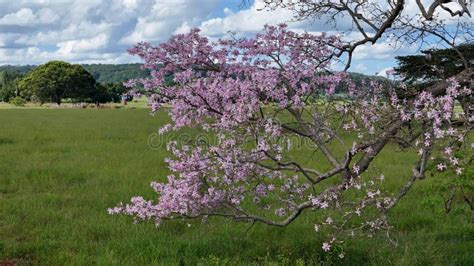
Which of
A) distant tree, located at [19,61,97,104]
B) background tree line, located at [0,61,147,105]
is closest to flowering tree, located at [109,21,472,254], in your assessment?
background tree line, located at [0,61,147,105]

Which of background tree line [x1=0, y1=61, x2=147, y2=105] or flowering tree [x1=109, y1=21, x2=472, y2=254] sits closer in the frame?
flowering tree [x1=109, y1=21, x2=472, y2=254]

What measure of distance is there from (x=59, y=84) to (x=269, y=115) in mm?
109883

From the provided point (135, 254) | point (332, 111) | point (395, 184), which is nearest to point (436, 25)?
point (332, 111)

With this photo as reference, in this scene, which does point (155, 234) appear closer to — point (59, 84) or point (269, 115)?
point (269, 115)

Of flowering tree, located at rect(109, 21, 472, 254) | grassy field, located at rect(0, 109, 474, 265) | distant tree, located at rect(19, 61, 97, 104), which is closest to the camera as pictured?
flowering tree, located at rect(109, 21, 472, 254)

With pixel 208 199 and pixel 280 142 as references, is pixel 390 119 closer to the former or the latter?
pixel 280 142

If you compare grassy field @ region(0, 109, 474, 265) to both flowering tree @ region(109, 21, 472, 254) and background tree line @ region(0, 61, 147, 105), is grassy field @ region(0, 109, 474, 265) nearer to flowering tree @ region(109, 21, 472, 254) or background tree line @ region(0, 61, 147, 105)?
flowering tree @ region(109, 21, 472, 254)

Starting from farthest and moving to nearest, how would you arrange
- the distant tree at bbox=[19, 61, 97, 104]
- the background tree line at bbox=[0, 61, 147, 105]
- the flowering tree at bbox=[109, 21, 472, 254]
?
1. the background tree line at bbox=[0, 61, 147, 105]
2. the distant tree at bbox=[19, 61, 97, 104]
3. the flowering tree at bbox=[109, 21, 472, 254]

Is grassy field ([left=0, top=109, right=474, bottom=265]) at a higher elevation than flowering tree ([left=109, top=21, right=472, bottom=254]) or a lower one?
lower

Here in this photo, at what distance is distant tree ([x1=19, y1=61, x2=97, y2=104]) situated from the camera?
10944 centimetres

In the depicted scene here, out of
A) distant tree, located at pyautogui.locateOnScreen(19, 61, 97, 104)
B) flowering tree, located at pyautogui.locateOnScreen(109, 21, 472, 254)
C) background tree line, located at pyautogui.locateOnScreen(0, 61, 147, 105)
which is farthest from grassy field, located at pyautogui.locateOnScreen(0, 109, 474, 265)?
distant tree, located at pyautogui.locateOnScreen(19, 61, 97, 104)

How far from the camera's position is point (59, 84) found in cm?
10944

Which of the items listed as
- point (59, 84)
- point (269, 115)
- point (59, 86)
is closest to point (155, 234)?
point (269, 115)

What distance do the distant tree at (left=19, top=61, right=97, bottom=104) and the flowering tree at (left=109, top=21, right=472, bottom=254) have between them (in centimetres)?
10790
